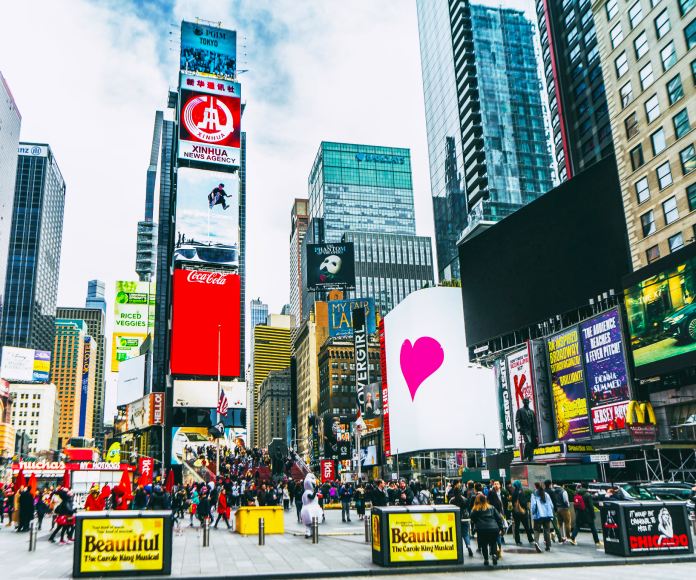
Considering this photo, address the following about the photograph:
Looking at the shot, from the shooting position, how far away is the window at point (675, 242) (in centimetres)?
4341

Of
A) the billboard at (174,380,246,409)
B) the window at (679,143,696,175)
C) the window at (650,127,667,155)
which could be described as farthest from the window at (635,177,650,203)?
the billboard at (174,380,246,409)

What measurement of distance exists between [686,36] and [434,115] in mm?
116926

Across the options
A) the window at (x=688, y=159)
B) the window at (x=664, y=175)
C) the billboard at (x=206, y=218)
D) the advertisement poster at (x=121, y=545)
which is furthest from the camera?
the billboard at (x=206, y=218)

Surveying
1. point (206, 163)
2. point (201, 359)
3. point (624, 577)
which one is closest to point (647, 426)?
point (624, 577)

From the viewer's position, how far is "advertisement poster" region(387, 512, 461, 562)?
16188 millimetres

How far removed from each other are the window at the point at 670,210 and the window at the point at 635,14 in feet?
46.5

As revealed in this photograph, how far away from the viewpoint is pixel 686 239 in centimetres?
4256

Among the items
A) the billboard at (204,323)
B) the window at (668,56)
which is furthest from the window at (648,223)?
the billboard at (204,323)

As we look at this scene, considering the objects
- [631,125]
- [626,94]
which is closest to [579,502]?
[631,125]

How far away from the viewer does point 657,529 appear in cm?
1745

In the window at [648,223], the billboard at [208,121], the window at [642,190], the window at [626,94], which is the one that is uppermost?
the billboard at [208,121]

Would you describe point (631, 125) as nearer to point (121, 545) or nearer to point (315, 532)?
point (315, 532)

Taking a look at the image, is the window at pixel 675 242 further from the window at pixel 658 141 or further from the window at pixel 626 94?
the window at pixel 626 94

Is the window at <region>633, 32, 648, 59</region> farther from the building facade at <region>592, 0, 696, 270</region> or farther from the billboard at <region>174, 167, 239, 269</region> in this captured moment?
the billboard at <region>174, 167, 239, 269</region>
